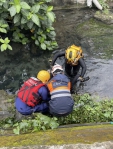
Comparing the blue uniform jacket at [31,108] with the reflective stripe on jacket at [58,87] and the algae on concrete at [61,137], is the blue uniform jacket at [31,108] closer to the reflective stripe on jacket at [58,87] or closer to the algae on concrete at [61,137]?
the reflective stripe on jacket at [58,87]

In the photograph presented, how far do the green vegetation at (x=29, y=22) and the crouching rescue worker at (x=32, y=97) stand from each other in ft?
8.02

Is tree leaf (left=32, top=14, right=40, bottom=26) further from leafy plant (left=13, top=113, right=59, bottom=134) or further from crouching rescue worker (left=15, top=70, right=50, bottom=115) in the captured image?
leafy plant (left=13, top=113, right=59, bottom=134)

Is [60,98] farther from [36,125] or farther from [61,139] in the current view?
[61,139]

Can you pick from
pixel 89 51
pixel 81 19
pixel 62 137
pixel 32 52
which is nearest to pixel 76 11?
pixel 81 19

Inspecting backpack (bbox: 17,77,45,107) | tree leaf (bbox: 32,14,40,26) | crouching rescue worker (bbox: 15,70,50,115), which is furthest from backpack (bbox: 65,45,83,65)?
backpack (bbox: 17,77,45,107)

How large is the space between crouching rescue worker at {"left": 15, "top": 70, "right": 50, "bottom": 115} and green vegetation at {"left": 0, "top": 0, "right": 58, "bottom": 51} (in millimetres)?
2445

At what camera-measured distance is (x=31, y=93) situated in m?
4.88

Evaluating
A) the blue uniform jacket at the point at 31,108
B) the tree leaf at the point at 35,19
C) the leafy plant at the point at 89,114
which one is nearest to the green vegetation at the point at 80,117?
the leafy plant at the point at 89,114

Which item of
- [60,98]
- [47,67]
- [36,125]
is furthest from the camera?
[47,67]

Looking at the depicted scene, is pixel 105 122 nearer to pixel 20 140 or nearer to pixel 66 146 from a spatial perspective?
pixel 66 146

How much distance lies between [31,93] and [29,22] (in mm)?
3196

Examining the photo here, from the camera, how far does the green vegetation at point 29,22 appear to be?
22.9ft

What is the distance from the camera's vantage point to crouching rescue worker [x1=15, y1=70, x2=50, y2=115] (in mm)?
4914

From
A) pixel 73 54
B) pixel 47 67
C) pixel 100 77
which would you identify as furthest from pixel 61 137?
pixel 47 67
